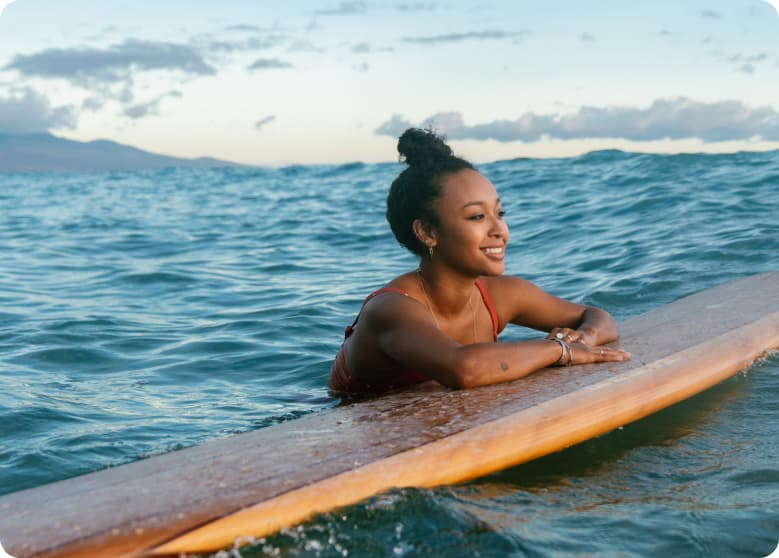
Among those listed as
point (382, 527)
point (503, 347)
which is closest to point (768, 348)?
point (503, 347)

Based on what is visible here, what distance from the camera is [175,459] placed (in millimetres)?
2850

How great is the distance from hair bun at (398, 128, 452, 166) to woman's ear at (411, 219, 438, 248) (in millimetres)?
241

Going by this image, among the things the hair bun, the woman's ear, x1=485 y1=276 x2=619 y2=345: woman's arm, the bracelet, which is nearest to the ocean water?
the bracelet

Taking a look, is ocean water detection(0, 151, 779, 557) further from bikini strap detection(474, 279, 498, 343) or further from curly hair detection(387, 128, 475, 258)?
curly hair detection(387, 128, 475, 258)

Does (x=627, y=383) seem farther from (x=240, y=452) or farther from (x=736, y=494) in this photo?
(x=240, y=452)

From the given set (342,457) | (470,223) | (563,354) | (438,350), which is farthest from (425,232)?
(342,457)

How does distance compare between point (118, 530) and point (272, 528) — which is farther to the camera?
point (272, 528)

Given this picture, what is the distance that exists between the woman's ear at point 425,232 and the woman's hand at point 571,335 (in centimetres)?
71

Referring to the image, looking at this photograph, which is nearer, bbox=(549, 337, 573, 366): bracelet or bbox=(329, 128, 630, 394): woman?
bbox=(329, 128, 630, 394): woman

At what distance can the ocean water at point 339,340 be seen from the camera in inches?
101

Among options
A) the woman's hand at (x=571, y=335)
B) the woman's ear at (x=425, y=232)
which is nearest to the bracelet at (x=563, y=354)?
the woman's hand at (x=571, y=335)

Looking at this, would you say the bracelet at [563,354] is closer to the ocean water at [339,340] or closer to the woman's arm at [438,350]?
the woman's arm at [438,350]

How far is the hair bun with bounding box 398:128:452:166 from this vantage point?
362 centimetres

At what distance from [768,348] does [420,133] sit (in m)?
2.07
